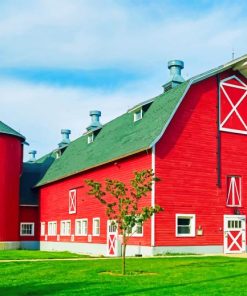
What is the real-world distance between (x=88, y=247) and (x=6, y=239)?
9145 millimetres

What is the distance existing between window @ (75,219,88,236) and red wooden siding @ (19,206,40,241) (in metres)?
9.31

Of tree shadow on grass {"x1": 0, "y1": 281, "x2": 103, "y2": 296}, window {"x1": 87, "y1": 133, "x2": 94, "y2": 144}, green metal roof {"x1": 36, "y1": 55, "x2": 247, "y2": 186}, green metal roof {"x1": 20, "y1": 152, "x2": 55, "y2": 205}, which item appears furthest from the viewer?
green metal roof {"x1": 20, "y1": 152, "x2": 55, "y2": 205}

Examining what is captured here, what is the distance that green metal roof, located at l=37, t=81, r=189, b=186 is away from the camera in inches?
1067

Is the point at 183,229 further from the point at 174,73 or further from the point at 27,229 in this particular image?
the point at 27,229

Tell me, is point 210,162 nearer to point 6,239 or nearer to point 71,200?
point 71,200

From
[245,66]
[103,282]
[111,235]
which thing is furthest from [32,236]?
[103,282]

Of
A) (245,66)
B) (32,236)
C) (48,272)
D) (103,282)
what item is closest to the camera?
(103,282)

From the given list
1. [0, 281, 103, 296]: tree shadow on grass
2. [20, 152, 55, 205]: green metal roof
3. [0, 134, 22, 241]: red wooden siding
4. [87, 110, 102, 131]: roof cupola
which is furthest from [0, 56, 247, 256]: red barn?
[87, 110, 102, 131]: roof cupola

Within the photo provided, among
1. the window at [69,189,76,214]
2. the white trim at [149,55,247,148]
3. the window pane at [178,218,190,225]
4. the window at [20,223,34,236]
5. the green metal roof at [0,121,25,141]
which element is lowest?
the window at [20,223,34,236]

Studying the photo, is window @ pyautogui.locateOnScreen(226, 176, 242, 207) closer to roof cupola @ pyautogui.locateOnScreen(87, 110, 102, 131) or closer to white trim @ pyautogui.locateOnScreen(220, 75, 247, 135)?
white trim @ pyautogui.locateOnScreen(220, 75, 247, 135)

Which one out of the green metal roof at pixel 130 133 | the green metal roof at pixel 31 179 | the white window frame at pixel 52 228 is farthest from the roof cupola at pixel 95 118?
the white window frame at pixel 52 228

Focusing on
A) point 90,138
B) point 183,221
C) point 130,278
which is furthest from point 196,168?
point 90,138

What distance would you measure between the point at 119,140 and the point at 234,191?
776 cm

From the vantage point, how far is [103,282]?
1462 centimetres
